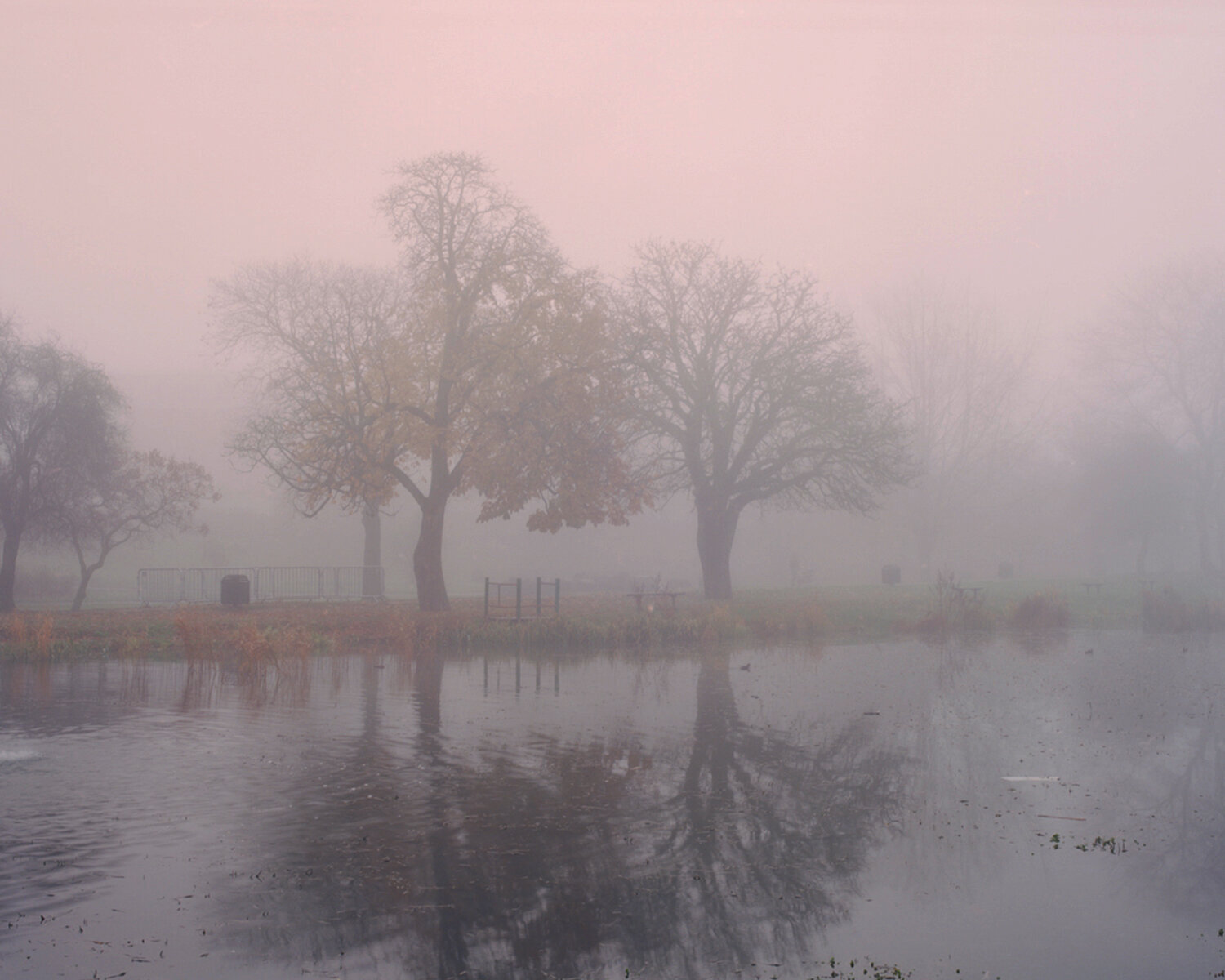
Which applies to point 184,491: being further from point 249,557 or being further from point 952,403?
point 952,403

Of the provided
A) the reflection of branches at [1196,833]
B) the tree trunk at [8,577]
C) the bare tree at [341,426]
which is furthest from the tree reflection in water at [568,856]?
the tree trunk at [8,577]

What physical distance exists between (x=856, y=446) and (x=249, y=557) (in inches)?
2128

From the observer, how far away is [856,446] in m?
35.1

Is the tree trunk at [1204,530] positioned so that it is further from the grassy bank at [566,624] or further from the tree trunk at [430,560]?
the tree trunk at [430,560]

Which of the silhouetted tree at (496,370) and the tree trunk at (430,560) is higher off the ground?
the silhouetted tree at (496,370)

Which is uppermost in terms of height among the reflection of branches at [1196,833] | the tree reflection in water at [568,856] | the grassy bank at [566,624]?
the grassy bank at [566,624]

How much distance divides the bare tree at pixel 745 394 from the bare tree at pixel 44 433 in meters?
19.3

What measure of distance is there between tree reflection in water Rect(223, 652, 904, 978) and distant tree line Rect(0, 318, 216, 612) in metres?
29.9

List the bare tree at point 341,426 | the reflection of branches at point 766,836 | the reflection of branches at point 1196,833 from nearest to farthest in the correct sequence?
the reflection of branches at point 766,836, the reflection of branches at point 1196,833, the bare tree at point 341,426

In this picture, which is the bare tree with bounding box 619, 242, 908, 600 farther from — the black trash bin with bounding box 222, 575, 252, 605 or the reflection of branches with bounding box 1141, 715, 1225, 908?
the reflection of branches with bounding box 1141, 715, 1225, 908

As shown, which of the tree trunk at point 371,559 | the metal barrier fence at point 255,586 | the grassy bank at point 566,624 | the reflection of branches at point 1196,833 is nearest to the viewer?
the reflection of branches at point 1196,833

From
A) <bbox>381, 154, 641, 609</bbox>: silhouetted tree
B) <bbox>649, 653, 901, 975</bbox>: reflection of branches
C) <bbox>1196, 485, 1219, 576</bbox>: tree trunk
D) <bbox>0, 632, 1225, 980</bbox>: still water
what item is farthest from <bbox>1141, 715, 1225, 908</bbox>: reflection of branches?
<bbox>1196, 485, 1219, 576</bbox>: tree trunk

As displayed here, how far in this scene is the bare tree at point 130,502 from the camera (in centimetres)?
3863

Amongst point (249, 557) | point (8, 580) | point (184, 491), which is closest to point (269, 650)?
point (8, 580)
